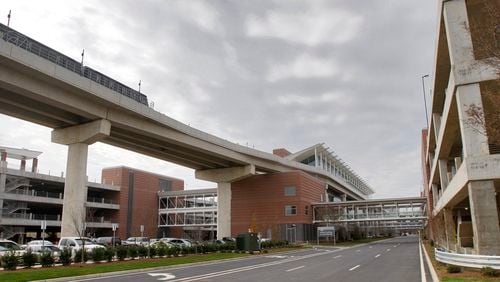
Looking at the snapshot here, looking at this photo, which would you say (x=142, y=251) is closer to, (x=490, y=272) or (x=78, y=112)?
(x=78, y=112)

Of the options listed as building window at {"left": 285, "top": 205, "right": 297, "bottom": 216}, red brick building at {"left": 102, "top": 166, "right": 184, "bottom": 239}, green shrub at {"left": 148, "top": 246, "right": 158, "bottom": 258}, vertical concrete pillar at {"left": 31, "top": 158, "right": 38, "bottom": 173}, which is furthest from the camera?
red brick building at {"left": 102, "top": 166, "right": 184, "bottom": 239}

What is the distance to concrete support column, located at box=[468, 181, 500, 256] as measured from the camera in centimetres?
1687

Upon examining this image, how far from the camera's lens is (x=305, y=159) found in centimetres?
9319

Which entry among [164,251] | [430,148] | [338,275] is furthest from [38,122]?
[430,148]

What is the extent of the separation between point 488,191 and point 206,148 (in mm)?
39594

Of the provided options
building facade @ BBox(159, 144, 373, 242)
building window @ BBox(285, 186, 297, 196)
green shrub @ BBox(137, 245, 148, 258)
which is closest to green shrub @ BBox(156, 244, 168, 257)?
green shrub @ BBox(137, 245, 148, 258)

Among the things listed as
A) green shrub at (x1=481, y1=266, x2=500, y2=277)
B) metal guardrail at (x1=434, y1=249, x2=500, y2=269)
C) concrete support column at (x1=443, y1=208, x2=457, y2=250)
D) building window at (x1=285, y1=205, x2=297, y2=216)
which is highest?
building window at (x1=285, y1=205, x2=297, y2=216)

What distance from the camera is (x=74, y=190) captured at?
38594mm

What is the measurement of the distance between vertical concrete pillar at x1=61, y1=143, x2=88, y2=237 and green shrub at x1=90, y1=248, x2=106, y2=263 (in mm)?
10849

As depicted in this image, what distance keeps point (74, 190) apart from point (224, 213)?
31.3 metres

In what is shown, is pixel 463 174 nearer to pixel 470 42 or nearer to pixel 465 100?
pixel 465 100

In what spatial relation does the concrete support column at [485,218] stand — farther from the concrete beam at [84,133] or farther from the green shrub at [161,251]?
the concrete beam at [84,133]

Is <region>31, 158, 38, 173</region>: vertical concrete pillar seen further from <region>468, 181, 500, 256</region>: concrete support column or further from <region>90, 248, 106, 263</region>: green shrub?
<region>468, 181, 500, 256</region>: concrete support column

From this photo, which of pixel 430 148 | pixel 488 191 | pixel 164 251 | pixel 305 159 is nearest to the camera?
pixel 488 191
